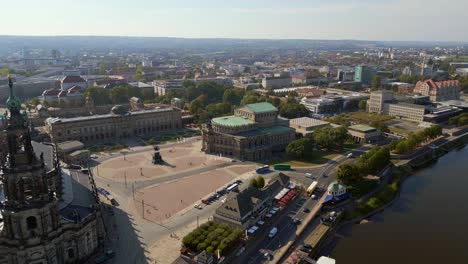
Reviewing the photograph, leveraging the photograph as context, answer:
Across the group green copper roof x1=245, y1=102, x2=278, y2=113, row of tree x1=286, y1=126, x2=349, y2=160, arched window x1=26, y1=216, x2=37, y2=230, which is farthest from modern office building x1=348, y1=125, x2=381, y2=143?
arched window x1=26, y1=216, x2=37, y2=230

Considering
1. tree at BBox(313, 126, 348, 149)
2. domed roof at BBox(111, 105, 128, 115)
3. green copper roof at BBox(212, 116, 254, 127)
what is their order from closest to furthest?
tree at BBox(313, 126, 348, 149) < green copper roof at BBox(212, 116, 254, 127) < domed roof at BBox(111, 105, 128, 115)

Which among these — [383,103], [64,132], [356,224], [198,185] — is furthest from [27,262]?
[383,103]

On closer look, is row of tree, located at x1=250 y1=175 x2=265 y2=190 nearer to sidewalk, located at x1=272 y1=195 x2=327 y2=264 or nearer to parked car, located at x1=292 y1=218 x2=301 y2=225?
sidewalk, located at x1=272 y1=195 x2=327 y2=264

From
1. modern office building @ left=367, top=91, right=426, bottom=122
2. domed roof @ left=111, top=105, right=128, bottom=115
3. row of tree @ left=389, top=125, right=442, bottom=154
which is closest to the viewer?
row of tree @ left=389, top=125, right=442, bottom=154

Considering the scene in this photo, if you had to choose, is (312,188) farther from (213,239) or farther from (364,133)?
(364,133)

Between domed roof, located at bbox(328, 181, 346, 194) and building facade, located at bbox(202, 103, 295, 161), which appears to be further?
building facade, located at bbox(202, 103, 295, 161)

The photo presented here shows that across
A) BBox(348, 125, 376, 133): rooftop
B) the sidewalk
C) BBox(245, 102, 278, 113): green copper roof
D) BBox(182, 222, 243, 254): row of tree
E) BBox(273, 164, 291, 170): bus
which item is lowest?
the sidewalk

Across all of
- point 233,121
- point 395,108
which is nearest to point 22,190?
point 233,121
